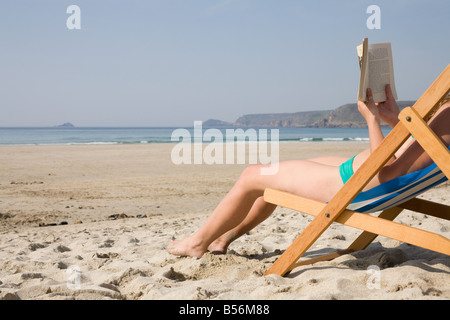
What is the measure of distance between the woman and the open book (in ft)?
0.15

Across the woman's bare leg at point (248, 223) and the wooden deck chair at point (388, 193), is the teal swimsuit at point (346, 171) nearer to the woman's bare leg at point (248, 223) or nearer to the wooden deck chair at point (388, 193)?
the wooden deck chair at point (388, 193)

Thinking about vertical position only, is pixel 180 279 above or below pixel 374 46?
below

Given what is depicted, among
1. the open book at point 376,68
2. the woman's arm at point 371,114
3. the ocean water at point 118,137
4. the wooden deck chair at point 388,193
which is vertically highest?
the open book at point 376,68

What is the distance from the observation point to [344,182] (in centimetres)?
232

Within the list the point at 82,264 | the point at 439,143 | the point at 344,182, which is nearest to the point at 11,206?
the point at 82,264

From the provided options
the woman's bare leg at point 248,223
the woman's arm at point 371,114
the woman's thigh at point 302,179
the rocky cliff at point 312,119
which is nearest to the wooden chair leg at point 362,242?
the woman's bare leg at point 248,223

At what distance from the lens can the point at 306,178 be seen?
2479mm

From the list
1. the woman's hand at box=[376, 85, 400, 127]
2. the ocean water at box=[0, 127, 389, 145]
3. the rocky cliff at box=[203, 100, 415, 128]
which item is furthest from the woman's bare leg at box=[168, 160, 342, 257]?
the rocky cliff at box=[203, 100, 415, 128]

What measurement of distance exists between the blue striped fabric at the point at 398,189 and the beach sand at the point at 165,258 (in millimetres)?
385

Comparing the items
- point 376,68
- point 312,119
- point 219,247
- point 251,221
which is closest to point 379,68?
point 376,68

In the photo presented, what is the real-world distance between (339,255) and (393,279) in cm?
69

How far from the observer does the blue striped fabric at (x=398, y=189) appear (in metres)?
2.17

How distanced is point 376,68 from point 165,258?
1822mm
